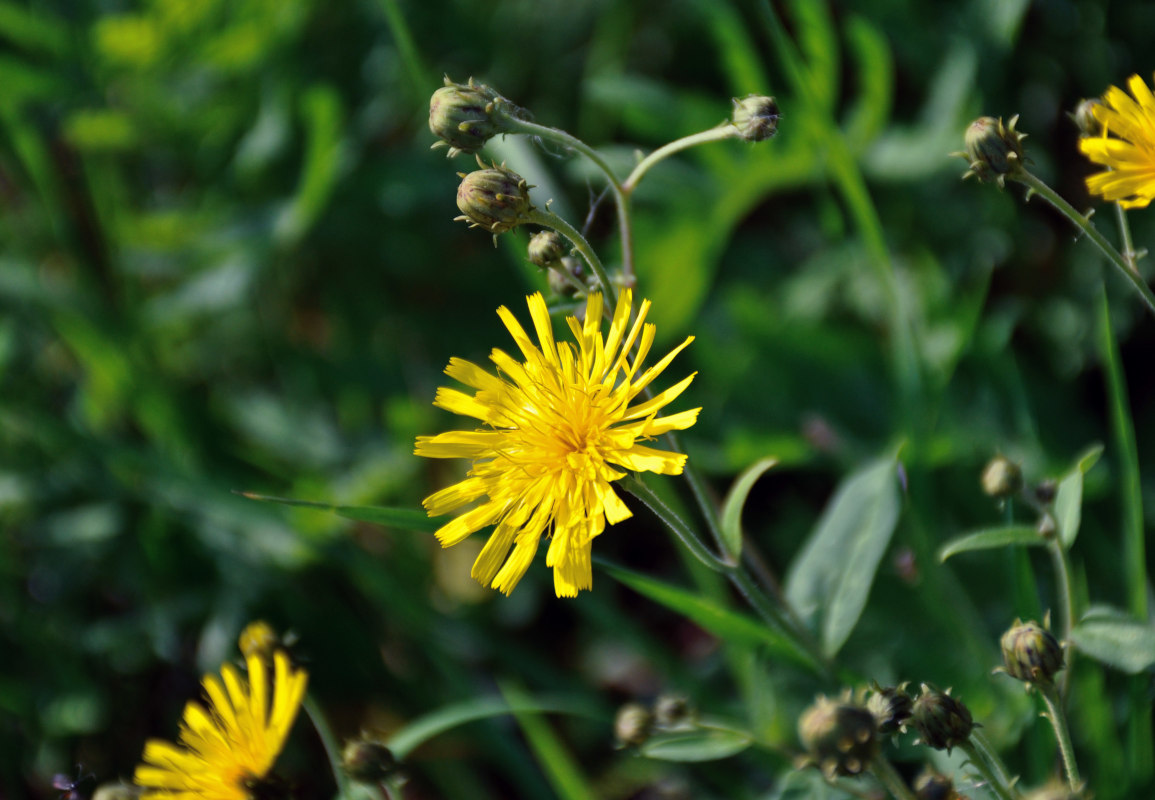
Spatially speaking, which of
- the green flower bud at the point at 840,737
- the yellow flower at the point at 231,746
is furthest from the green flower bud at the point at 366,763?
the green flower bud at the point at 840,737

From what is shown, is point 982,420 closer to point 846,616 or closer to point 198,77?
point 846,616

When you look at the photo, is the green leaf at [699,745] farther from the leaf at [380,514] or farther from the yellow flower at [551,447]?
the leaf at [380,514]

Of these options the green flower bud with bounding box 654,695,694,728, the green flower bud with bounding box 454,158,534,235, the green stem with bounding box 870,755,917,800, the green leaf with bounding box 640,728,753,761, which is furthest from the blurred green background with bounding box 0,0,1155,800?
the green flower bud with bounding box 454,158,534,235

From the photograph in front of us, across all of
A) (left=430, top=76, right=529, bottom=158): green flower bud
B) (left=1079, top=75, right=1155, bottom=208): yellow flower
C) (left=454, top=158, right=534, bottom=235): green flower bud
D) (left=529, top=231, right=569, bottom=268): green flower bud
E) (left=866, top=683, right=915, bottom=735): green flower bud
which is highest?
(left=430, top=76, right=529, bottom=158): green flower bud

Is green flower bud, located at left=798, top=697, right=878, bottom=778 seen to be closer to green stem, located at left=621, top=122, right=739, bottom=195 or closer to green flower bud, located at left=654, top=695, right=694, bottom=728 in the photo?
green flower bud, located at left=654, top=695, right=694, bottom=728

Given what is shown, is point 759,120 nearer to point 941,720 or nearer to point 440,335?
point 941,720
